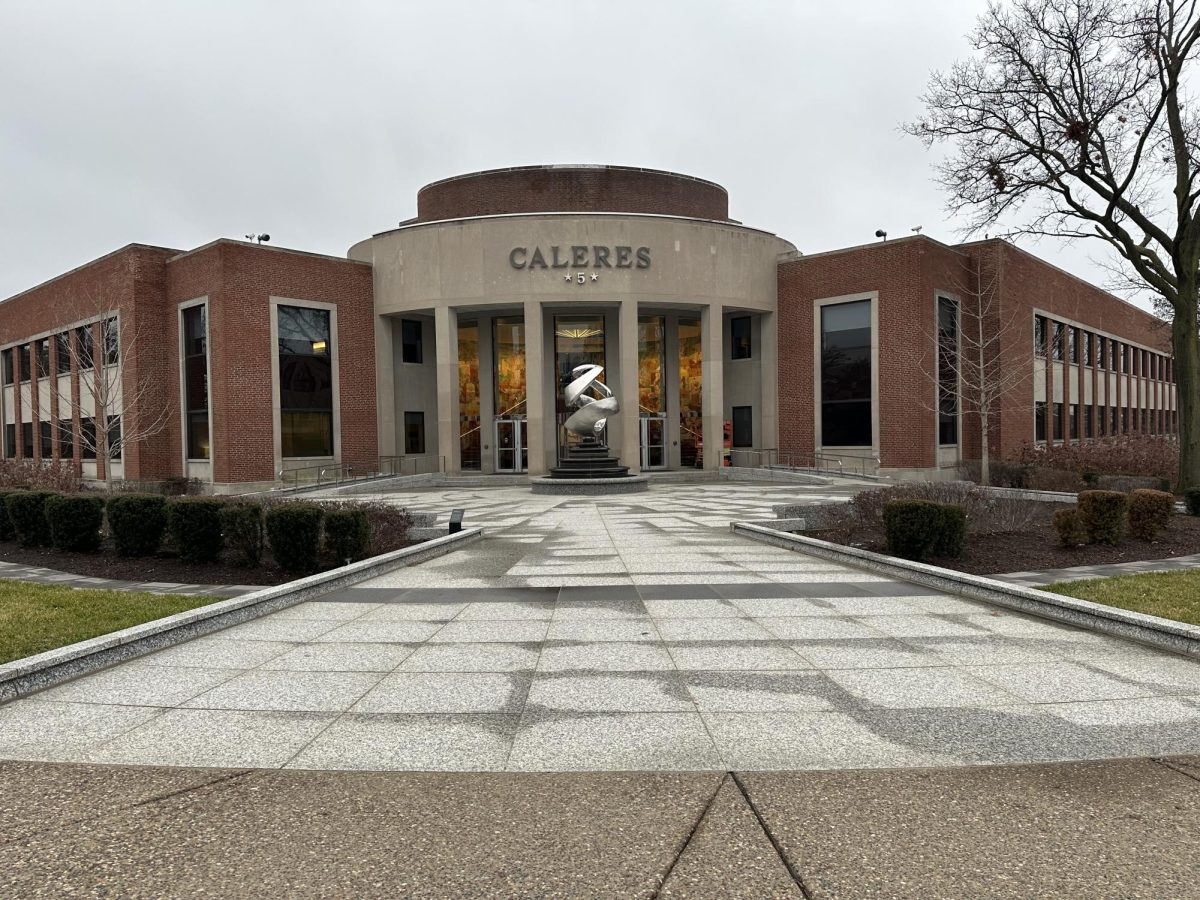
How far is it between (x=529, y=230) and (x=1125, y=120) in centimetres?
2100

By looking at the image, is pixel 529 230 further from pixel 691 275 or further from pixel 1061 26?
pixel 1061 26

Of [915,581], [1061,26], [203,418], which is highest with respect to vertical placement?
[1061,26]

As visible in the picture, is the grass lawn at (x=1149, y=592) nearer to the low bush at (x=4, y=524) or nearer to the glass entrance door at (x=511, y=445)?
the low bush at (x=4, y=524)

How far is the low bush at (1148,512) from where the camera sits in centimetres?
1229

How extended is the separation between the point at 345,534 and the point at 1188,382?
2265cm

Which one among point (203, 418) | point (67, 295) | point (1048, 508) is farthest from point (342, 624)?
point (67, 295)

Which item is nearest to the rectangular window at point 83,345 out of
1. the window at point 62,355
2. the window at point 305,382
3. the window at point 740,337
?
the window at point 62,355

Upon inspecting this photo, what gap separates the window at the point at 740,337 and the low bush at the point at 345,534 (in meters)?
28.2

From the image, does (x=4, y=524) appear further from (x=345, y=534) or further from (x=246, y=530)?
(x=345, y=534)

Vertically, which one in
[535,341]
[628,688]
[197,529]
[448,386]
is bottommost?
[628,688]

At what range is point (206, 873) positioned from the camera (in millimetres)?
3221

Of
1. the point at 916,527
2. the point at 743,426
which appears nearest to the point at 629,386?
the point at 743,426

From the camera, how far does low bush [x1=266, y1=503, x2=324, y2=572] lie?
10.5m

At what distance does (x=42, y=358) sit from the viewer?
3953 centimetres
